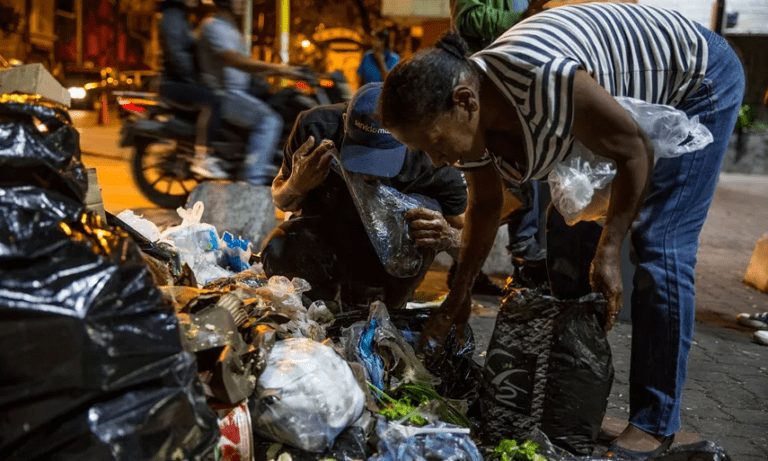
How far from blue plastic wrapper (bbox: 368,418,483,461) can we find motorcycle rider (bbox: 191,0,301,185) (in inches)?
166

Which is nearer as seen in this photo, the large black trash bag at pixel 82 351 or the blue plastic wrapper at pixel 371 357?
the large black trash bag at pixel 82 351

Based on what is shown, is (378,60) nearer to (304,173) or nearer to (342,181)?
(342,181)

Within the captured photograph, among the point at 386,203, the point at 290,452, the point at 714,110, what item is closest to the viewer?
the point at 290,452

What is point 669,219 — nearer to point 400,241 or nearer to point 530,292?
point 530,292

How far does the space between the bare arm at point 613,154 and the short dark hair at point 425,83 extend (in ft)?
1.05

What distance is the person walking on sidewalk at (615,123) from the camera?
2.01 m

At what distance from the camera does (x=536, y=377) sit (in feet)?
8.14

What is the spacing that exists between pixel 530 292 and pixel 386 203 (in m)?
0.76

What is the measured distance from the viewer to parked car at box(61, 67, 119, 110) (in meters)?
17.5

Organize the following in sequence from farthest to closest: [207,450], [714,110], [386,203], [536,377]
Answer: [386,203] < [536,377] < [714,110] < [207,450]

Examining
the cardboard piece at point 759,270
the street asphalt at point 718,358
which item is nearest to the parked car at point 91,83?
the street asphalt at point 718,358

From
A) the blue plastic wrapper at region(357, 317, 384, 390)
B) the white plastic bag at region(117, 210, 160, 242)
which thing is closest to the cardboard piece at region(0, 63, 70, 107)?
the blue plastic wrapper at region(357, 317, 384, 390)

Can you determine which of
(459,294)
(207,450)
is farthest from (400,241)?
(207,450)

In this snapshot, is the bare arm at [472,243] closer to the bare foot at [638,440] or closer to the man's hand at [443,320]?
the man's hand at [443,320]
